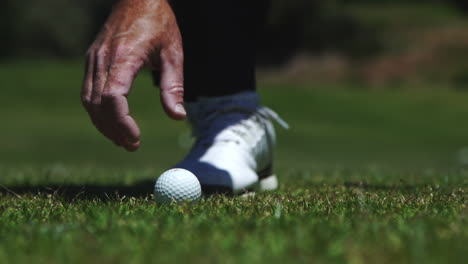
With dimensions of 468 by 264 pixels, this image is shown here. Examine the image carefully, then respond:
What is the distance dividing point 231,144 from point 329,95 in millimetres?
17280

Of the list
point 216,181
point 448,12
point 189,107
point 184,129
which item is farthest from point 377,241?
point 448,12

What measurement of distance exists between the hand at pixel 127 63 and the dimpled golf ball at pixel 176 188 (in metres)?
0.20

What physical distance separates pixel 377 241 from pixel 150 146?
1143 cm

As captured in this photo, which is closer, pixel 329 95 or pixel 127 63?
pixel 127 63

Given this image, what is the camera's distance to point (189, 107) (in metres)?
3.67

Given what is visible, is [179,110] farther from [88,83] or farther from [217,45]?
[217,45]

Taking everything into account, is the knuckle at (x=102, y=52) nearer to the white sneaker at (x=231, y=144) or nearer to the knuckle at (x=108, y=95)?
the knuckle at (x=108, y=95)

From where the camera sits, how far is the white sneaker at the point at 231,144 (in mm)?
3004

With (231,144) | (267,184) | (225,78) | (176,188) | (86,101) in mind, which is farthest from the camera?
(267,184)

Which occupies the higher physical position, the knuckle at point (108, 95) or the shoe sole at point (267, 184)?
the knuckle at point (108, 95)

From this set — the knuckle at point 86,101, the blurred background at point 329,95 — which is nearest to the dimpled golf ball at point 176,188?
the knuckle at point 86,101

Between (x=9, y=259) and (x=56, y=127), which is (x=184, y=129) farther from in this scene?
(x=9, y=259)

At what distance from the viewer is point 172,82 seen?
2512 mm

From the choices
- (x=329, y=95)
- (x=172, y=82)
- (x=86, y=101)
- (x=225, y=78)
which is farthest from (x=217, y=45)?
(x=329, y=95)
